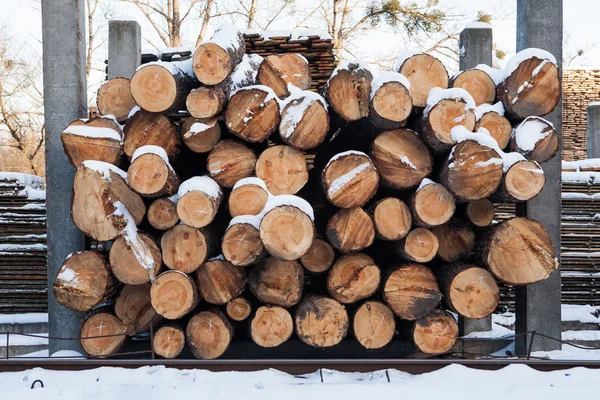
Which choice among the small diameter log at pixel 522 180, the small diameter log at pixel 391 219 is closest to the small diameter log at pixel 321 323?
the small diameter log at pixel 391 219

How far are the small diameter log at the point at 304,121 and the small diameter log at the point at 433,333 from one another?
1.56 meters

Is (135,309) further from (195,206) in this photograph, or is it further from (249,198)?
(249,198)

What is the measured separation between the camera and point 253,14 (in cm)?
1705

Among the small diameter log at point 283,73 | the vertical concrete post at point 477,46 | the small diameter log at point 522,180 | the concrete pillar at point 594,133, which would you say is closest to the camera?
the small diameter log at point 522,180

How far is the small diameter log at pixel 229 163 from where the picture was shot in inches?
141

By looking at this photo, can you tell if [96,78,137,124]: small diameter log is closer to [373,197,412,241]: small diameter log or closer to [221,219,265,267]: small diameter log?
[221,219,265,267]: small diameter log

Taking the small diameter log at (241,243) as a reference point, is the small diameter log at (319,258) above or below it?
below

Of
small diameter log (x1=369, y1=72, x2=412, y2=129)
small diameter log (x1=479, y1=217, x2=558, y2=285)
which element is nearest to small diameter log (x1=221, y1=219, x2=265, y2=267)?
small diameter log (x1=369, y1=72, x2=412, y2=129)

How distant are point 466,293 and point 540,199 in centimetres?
125

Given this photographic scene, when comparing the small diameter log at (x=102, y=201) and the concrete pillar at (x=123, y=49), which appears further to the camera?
the concrete pillar at (x=123, y=49)

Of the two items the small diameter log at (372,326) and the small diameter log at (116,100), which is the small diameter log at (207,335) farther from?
the small diameter log at (116,100)

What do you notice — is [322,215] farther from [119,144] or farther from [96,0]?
[96,0]

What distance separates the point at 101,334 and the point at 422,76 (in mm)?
3126

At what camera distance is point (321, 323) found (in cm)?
362
